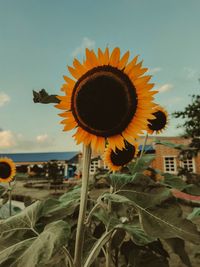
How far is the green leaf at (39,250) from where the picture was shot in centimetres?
83

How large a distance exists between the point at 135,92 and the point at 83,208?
A: 0.52m

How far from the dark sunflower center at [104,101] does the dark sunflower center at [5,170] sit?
3263 millimetres

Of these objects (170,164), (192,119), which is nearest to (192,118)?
(192,119)

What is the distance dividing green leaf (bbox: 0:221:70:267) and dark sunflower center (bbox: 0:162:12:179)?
10.2ft

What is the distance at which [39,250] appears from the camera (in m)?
0.85

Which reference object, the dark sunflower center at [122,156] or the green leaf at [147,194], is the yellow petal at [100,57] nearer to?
the green leaf at [147,194]

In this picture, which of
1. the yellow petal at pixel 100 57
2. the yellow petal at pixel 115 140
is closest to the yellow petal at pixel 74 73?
the yellow petal at pixel 100 57

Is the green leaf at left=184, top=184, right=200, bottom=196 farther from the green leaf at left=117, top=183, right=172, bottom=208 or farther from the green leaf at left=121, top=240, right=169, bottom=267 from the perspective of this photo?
the green leaf at left=117, top=183, right=172, bottom=208

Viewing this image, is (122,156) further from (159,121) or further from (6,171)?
(6,171)

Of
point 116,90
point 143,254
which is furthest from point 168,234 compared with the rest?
point 143,254

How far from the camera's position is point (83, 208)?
1042 mm

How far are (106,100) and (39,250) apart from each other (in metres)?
0.57

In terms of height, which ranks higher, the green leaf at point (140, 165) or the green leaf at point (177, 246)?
the green leaf at point (140, 165)

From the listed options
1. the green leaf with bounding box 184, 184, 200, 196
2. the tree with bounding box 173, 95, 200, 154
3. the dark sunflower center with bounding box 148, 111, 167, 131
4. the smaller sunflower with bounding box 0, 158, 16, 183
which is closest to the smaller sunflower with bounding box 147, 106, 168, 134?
the dark sunflower center with bounding box 148, 111, 167, 131
